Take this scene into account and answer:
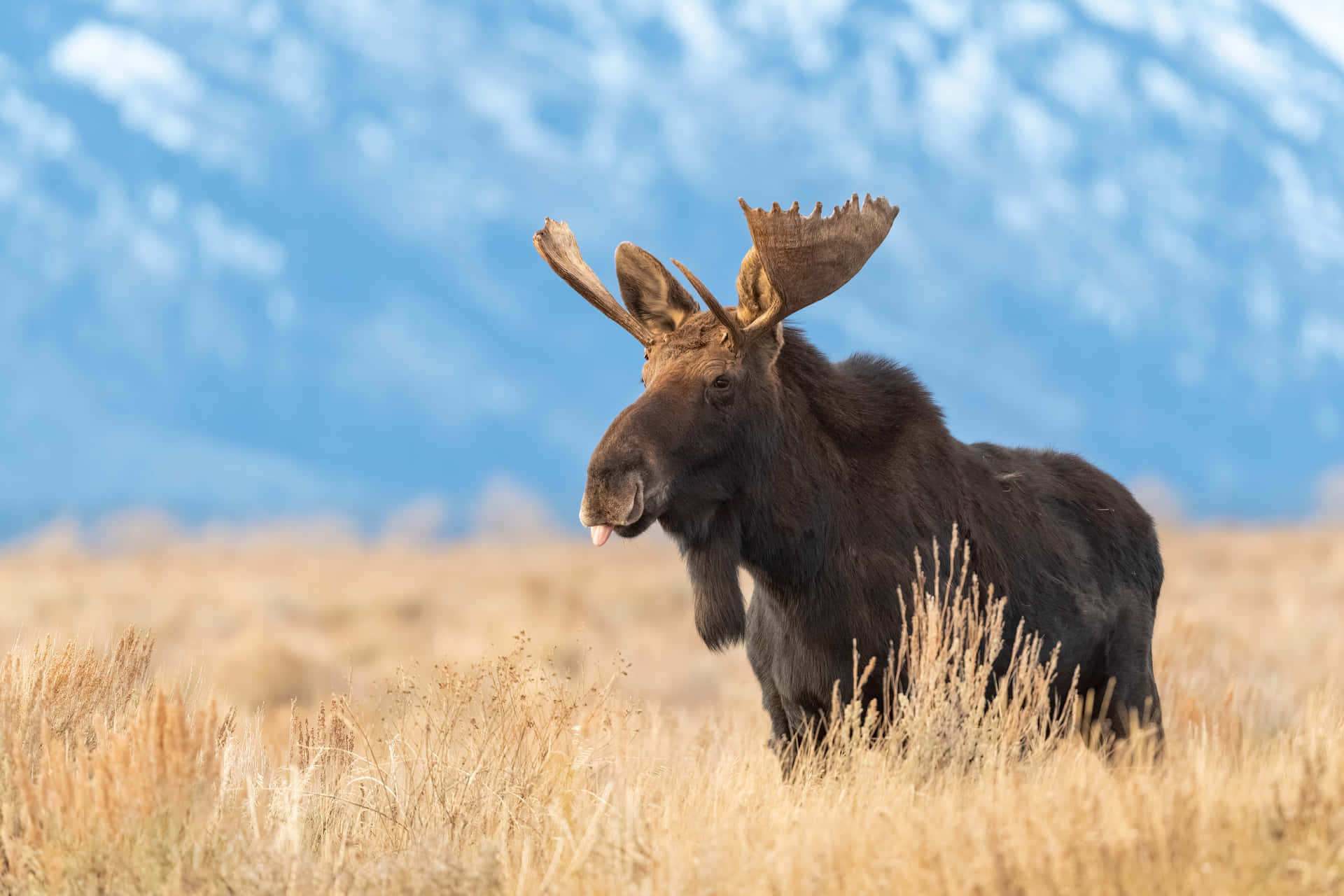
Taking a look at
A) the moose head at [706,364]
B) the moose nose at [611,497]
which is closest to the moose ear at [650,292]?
the moose head at [706,364]

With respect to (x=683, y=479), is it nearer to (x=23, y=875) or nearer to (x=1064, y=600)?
(x=1064, y=600)

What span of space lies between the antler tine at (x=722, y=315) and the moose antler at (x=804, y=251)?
0.16 ft

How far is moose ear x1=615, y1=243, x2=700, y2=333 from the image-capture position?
6.21 m

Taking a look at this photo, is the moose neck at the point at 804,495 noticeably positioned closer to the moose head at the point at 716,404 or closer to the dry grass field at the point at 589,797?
the moose head at the point at 716,404

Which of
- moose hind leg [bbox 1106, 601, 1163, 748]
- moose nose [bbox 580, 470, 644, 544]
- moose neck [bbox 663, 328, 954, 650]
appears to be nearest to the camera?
moose nose [bbox 580, 470, 644, 544]

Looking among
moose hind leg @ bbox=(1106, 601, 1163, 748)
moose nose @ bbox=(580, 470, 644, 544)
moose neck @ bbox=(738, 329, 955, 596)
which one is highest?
moose neck @ bbox=(738, 329, 955, 596)

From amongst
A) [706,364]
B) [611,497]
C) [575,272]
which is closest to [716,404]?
[706,364]

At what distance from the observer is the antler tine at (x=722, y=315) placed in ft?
18.8

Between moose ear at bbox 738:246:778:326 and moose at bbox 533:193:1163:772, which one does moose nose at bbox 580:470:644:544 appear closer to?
moose at bbox 533:193:1163:772

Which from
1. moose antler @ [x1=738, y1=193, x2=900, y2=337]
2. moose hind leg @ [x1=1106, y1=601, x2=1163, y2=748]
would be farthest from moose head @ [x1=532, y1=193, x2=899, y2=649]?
moose hind leg @ [x1=1106, y1=601, x2=1163, y2=748]

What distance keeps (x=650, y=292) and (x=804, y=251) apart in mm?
769

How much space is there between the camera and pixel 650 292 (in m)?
6.33

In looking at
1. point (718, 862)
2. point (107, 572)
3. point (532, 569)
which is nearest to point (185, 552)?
point (107, 572)

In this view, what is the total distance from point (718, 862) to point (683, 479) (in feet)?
5.39
